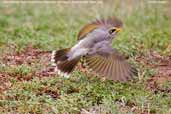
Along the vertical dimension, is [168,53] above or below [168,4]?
below

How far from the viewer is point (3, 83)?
7.41 metres

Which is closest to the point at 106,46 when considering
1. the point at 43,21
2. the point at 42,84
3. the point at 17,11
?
the point at 42,84

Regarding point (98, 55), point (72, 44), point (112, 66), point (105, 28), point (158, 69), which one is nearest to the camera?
point (112, 66)

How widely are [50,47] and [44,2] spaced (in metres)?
3.28

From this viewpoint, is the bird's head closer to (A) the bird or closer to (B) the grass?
(A) the bird

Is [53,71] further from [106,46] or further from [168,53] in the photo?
[168,53]

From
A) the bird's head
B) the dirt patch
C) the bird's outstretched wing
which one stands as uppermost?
the bird's head

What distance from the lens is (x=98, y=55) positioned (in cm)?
728

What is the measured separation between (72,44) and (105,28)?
1.99 m

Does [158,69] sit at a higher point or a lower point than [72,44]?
lower

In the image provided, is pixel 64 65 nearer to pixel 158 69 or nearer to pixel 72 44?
pixel 158 69

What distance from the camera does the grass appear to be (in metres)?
6.62

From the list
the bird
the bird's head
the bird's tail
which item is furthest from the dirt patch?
the bird's tail

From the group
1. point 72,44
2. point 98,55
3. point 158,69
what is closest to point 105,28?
point 98,55
